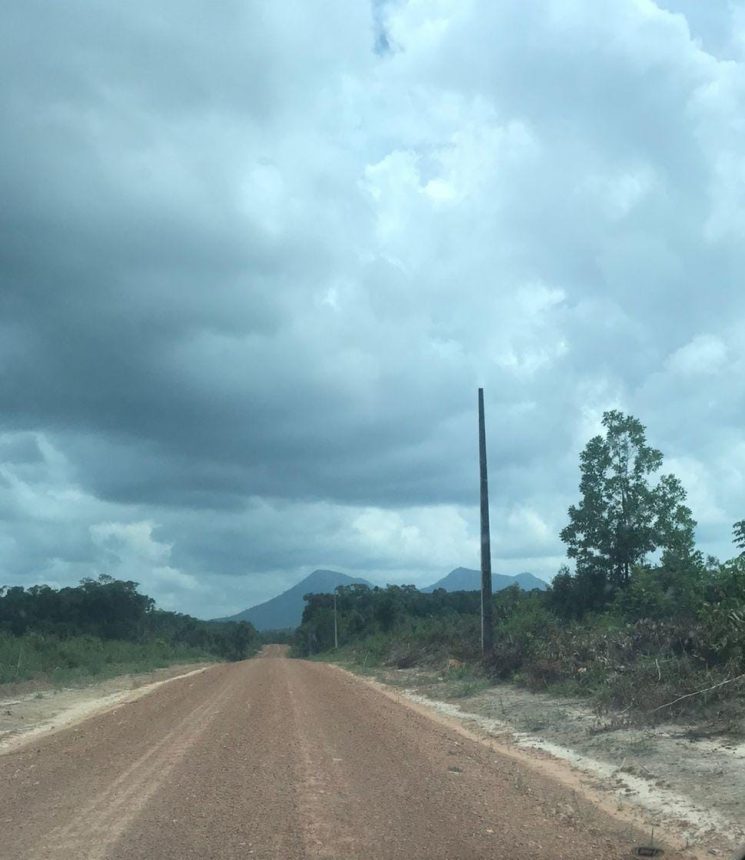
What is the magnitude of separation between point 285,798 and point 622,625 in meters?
16.4

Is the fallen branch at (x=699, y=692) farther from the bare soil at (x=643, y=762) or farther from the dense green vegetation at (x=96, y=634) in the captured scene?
the dense green vegetation at (x=96, y=634)

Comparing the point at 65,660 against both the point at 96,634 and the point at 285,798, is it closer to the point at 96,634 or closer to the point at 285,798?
the point at 285,798

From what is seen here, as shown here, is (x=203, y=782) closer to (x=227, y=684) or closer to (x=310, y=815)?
(x=310, y=815)

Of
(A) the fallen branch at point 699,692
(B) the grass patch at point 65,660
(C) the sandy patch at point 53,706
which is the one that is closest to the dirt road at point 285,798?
(C) the sandy patch at point 53,706

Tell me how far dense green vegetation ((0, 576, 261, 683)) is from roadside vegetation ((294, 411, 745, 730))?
16.3 metres

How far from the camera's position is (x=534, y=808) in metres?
10.2

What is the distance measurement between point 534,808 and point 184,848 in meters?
4.05

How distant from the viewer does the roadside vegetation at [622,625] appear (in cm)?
1689

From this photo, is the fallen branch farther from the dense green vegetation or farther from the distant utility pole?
the dense green vegetation

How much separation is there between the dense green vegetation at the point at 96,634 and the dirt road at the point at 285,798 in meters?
22.3

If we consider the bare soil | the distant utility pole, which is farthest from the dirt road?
the distant utility pole

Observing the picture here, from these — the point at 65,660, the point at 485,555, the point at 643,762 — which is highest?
the point at 485,555

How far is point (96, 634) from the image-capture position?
8931 cm

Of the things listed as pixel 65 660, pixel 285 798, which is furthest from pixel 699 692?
pixel 65 660
